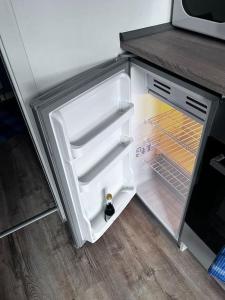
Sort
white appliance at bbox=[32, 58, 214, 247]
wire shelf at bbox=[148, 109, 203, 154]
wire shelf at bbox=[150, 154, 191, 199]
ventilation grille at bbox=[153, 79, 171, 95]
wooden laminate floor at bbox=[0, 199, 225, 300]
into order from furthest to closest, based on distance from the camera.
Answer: wire shelf at bbox=[150, 154, 191, 199]
wire shelf at bbox=[148, 109, 203, 154]
wooden laminate floor at bbox=[0, 199, 225, 300]
ventilation grille at bbox=[153, 79, 171, 95]
white appliance at bbox=[32, 58, 214, 247]

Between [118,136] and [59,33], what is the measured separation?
0.55 metres

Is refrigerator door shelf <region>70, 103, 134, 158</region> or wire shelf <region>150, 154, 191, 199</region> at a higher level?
refrigerator door shelf <region>70, 103, 134, 158</region>

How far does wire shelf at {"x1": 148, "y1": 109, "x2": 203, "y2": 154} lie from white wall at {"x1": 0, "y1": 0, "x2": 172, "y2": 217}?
0.49 metres

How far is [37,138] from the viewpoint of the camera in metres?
1.10

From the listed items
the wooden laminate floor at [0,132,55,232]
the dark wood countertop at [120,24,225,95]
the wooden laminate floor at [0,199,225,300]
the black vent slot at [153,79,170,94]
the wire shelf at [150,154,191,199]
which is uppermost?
the dark wood countertop at [120,24,225,95]

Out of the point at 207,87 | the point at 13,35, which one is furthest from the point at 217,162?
the point at 13,35

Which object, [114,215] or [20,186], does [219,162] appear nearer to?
[114,215]

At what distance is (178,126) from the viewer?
→ 1.37 m

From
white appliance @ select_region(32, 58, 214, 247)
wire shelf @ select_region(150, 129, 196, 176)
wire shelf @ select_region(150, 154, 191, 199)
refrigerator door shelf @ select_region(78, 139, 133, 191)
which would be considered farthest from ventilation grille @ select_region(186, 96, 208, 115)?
wire shelf @ select_region(150, 154, 191, 199)

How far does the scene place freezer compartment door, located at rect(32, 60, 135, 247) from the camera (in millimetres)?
818

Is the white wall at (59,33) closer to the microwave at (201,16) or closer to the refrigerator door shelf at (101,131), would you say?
the microwave at (201,16)

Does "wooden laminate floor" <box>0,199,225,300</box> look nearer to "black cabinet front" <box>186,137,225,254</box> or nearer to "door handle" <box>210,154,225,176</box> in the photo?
"black cabinet front" <box>186,137,225,254</box>

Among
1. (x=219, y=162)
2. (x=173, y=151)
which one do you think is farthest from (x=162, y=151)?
(x=219, y=162)

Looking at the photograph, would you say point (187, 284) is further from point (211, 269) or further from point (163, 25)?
point (163, 25)
